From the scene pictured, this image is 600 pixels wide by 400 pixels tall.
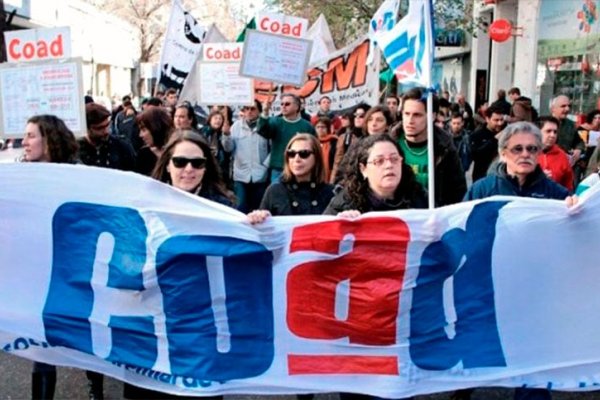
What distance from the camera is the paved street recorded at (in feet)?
14.0

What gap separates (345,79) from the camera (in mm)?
9102

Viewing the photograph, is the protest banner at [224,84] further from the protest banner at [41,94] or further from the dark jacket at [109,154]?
the protest banner at [41,94]

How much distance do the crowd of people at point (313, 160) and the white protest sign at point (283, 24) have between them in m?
2.14

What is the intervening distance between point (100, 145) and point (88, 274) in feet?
7.48

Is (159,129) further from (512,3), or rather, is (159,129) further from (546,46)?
(512,3)

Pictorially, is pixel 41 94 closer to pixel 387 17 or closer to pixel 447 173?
pixel 387 17

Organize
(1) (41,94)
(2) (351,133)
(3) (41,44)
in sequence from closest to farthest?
(1) (41,94)
(3) (41,44)
(2) (351,133)

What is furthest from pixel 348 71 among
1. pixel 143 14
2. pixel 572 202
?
pixel 143 14

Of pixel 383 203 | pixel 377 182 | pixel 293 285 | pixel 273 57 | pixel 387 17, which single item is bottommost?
pixel 293 285

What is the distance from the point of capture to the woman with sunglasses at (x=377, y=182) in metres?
3.44

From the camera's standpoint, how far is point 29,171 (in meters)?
3.50

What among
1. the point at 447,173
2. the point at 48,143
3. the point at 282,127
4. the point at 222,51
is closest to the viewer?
the point at 48,143

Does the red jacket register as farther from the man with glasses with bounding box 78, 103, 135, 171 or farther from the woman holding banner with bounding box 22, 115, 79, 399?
the woman holding banner with bounding box 22, 115, 79, 399

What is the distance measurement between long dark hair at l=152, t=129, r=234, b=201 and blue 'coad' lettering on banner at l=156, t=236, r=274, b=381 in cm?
39
